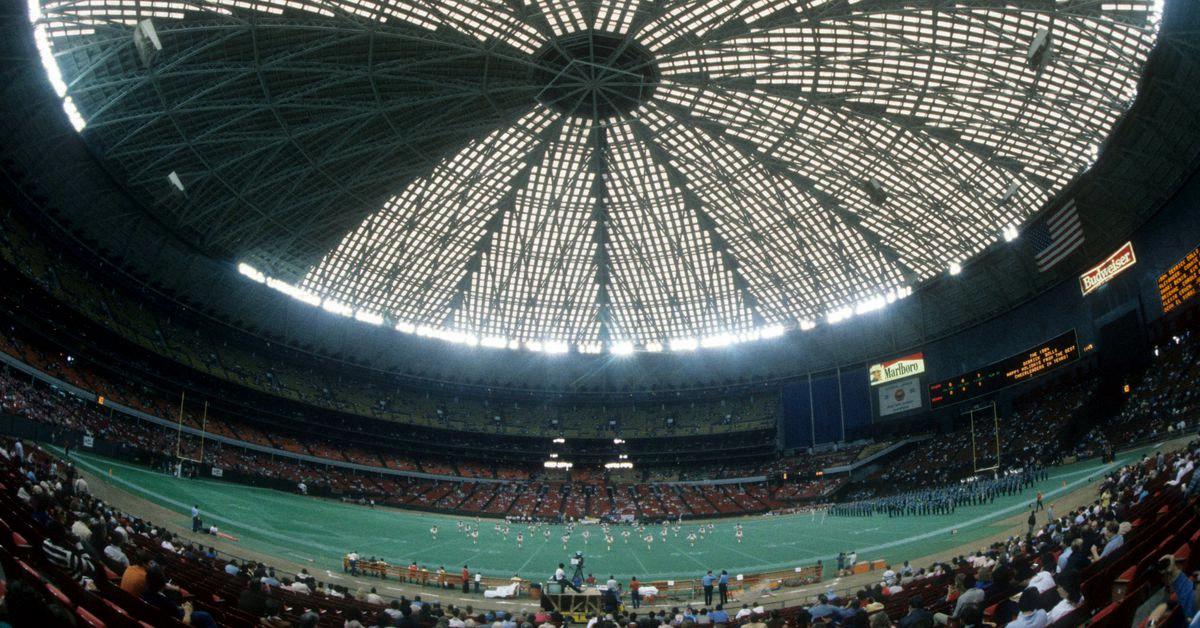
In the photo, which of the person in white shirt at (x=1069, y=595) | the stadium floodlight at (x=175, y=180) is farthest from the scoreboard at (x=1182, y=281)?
the stadium floodlight at (x=175, y=180)

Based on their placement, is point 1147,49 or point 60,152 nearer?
point 1147,49

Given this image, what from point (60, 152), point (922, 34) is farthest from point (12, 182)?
point (922, 34)

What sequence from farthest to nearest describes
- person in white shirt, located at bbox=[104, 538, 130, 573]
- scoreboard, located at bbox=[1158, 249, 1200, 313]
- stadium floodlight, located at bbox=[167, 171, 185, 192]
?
stadium floodlight, located at bbox=[167, 171, 185, 192] < scoreboard, located at bbox=[1158, 249, 1200, 313] < person in white shirt, located at bbox=[104, 538, 130, 573]

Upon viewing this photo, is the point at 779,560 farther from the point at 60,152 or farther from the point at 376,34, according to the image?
the point at 60,152

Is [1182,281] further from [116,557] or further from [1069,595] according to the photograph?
[116,557]

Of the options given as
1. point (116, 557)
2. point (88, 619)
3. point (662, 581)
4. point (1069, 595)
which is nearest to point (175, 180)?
point (662, 581)

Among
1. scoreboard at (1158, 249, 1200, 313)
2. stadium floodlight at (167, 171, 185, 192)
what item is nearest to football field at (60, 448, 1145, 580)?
scoreboard at (1158, 249, 1200, 313)

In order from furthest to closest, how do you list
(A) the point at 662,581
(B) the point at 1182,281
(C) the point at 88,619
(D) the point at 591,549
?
1. (D) the point at 591,549
2. (B) the point at 1182,281
3. (A) the point at 662,581
4. (C) the point at 88,619

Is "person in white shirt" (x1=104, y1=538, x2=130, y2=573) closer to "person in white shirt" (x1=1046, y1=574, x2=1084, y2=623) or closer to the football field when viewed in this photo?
"person in white shirt" (x1=1046, y1=574, x2=1084, y2=623)
